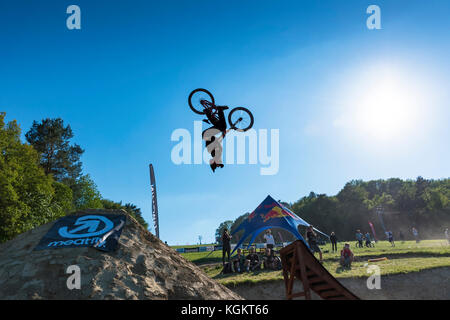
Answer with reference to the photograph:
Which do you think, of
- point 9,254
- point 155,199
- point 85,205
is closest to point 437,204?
point 155,199

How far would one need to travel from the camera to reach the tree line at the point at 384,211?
67.1m

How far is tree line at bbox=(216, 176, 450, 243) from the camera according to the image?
67125 millimetres

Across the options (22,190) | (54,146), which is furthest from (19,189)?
(54,146)

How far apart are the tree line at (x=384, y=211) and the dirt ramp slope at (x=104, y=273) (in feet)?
192

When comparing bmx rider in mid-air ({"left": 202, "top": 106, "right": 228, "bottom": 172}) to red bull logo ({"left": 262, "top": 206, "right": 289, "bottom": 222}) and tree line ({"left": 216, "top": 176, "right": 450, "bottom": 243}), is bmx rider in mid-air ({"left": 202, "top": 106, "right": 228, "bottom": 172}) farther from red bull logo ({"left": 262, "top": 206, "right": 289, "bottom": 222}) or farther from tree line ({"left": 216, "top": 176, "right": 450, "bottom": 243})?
tree line ({"left": 216, "top": 176, "right": 450, "bottom": 243})

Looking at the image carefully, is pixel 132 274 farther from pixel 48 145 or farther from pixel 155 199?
pixel 48 145

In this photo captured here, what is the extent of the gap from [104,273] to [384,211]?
88.4 metres

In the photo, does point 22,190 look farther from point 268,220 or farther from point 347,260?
point 347,260

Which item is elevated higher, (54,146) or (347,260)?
(54,146)

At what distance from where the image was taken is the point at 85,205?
47656mm

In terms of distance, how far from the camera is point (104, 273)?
7367 millimetres

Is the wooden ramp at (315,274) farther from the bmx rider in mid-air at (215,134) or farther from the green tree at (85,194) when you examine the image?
the green tree at (85,194)

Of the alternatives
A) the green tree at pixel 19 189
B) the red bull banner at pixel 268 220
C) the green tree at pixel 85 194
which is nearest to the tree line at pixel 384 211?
the green tree at pixel 85 194

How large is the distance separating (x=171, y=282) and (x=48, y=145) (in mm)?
47828
